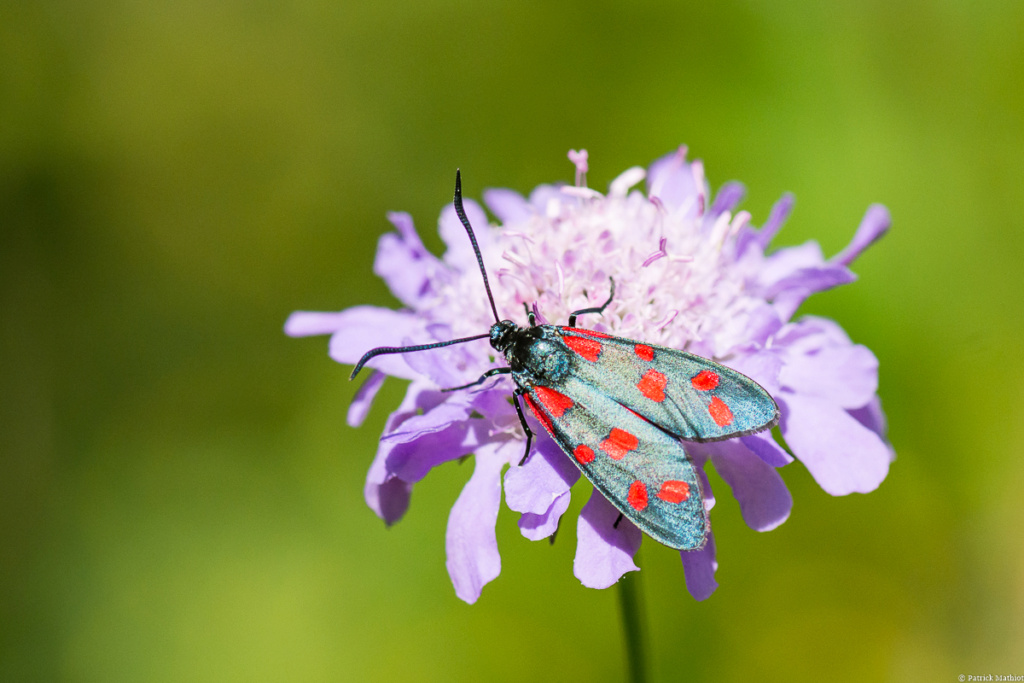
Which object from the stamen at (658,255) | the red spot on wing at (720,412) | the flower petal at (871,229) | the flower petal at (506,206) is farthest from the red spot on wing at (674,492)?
the flower petal at (506,206)

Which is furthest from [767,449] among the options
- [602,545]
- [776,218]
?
[776,218]

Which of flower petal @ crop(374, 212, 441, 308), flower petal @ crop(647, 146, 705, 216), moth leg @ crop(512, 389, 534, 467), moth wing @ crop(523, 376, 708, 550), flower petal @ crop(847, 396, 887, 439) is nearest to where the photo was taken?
moth wing @ crop(523, 376, 708, 550)

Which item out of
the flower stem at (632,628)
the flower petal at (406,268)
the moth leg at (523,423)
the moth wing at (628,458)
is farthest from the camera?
the flower petal at (406,268)

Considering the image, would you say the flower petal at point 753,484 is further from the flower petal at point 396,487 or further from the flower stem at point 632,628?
the flower petal at point 396,487

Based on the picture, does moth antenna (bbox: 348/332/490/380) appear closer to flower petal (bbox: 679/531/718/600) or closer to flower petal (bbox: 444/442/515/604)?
flower petal (bbox: 444/442/515/604)

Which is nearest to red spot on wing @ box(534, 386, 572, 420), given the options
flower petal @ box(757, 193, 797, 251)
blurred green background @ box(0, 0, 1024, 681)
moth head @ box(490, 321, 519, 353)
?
moth head @ box(490, 321, 519, 353)

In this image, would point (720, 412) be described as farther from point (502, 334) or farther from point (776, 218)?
point (776, 218)
